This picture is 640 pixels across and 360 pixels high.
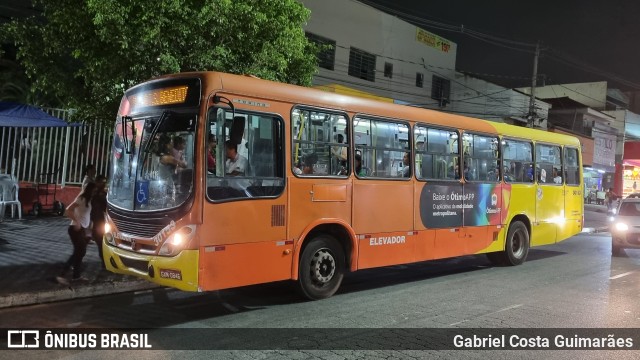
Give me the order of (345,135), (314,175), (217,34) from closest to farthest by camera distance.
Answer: (314,175) → (345,135) → (217,34)

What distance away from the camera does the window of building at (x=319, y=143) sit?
702 centimetres

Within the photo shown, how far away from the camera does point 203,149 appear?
5.97m

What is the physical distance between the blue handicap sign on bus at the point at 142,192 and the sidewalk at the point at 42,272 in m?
2.08

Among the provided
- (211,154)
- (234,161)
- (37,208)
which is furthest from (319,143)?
(37,208)

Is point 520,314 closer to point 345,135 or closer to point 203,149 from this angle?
point 345,135

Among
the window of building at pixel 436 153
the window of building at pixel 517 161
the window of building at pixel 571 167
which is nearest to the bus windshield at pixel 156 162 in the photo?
the window of building at pixel 436 153

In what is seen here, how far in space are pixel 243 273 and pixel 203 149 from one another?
5.34 feet

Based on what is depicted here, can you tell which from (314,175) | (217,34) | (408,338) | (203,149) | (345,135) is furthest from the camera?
(217,34)

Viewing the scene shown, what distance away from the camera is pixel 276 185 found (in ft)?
22.0

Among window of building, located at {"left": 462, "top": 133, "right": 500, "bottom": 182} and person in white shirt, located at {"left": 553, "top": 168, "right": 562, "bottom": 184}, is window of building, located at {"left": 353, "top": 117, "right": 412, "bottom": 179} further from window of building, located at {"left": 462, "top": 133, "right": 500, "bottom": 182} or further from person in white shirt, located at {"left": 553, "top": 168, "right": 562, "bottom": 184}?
person in white shirt, located at {"left": 553, "top": 168, "right": 562, "bottom": 184}

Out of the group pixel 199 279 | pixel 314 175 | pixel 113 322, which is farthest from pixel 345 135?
pixel 113 322

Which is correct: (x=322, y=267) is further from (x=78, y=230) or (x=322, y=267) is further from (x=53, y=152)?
(x=53, y=152)

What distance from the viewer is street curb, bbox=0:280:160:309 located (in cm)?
664

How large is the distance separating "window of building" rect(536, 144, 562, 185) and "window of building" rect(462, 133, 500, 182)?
71.0 inches
